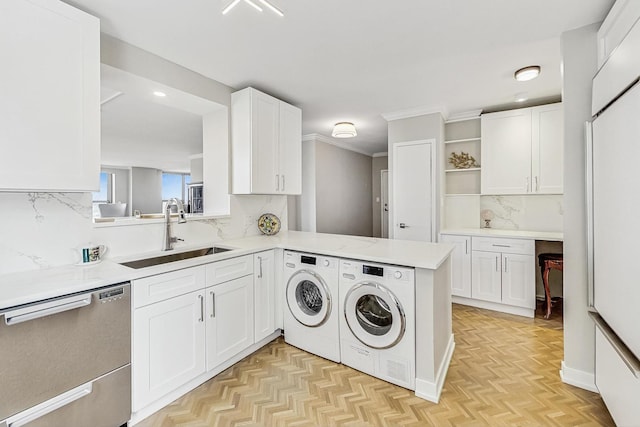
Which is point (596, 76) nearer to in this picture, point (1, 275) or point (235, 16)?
point (235, 16)

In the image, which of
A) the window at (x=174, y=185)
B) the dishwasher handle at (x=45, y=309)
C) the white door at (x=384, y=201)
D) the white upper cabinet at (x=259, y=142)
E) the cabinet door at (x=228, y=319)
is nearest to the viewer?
the dishwasher handle at (x=45, y=309)

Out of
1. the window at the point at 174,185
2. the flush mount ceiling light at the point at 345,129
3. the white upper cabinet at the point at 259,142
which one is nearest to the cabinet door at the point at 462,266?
the flush mount ceiling light at the point at 345,129

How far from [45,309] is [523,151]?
451cm

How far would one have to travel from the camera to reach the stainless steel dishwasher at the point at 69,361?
48.8 inches

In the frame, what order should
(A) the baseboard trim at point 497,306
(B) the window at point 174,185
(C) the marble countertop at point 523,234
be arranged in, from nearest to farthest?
(C) the marble countertop at point 523,234
(A) the baseboard trim at point 497,306
(B) the window at point 174,185

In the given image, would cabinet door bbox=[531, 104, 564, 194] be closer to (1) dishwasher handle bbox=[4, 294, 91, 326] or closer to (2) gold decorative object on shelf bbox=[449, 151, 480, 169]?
(2) gold decorative object on shelf bbox=[449, 151, 480, 169]

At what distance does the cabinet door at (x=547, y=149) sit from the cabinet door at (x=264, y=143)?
307 cm

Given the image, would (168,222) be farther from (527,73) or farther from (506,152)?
(506,152)

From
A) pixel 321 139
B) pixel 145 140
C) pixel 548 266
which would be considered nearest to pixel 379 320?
pixel 548 266

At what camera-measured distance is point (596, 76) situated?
1.76m

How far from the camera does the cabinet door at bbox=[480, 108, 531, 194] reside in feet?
11.4

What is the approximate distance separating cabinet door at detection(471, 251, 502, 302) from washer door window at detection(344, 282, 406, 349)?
185cm

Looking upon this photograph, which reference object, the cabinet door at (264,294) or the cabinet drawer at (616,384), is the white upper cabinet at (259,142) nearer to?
the cabinet door at (264,294)

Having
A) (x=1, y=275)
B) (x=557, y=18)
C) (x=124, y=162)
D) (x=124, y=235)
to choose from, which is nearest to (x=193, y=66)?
(x=124, y=235)
